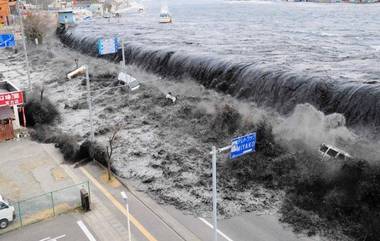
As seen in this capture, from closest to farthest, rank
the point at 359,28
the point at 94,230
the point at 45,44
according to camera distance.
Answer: the point at 94,230
the point at 359,28
the point at 45,44

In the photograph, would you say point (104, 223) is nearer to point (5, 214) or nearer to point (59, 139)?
point (5, 214)

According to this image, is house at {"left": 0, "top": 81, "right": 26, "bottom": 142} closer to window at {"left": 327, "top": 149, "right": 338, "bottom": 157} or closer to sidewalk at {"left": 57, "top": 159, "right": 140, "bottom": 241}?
sidewalk at {"left": 57, "top": 159, "right": 140, "bottom": 241}

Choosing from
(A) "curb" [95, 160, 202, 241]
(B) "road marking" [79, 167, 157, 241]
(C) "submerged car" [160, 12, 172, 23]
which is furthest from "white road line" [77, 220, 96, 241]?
(C) "submerged car" [160, 12, 172, 23]

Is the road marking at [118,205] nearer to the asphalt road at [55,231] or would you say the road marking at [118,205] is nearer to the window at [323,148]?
the asphalt road at [55,231]

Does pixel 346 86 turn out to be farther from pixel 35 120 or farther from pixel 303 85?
pixel 35 120

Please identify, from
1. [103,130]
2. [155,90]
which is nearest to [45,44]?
[155,90]

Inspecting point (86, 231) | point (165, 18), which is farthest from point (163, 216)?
point (165, 18)
